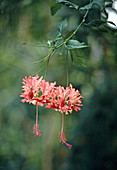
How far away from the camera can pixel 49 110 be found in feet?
7.95

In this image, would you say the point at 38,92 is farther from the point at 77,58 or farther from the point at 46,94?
the point at 77,58

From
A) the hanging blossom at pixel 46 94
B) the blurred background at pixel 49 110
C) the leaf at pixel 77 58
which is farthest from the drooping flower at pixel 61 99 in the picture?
the blurred background at pixel 49 110

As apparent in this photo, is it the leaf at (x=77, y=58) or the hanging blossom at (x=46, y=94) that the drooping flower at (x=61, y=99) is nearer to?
the hanging blossom at (x=46, y=94)

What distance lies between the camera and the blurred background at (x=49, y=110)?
72.8 inches

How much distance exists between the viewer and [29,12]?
80.5 inches

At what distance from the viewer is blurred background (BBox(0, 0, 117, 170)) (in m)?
1.85

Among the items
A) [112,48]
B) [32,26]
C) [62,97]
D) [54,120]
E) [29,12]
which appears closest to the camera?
[62,97]

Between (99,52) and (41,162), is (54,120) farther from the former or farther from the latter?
(99,52)

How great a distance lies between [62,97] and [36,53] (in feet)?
5.45

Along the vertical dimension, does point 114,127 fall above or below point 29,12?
below

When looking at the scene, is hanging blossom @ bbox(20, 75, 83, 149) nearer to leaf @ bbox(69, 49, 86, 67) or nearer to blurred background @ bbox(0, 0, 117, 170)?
leaf @ bbox(69, 49, 86, 67)

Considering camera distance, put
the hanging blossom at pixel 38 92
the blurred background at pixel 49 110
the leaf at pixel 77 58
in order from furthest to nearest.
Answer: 1. the blurred background at pixel 49 110
2. the leaf at pixel 77 58
3. the hanging blossom at pixel 38 92

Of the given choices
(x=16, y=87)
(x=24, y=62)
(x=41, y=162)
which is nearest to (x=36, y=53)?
(x=24, y=62)

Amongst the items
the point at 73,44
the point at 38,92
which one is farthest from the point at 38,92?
A: the point at 73,44
